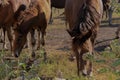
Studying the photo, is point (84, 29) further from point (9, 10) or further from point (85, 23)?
point (9, 10)

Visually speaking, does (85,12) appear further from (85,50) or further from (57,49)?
(57,49)

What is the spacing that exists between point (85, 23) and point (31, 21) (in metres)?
1.97

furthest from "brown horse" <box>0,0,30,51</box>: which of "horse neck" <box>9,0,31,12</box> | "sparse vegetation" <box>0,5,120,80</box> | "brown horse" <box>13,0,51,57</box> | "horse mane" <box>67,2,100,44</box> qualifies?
"horse mane" <box>67,2,100,44</box>

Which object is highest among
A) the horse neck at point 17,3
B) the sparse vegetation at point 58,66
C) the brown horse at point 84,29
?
the horse neck at point 17,3

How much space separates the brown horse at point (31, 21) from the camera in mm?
7434

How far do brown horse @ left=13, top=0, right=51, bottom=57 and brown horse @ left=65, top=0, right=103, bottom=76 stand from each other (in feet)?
4.03

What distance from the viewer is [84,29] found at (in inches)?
232

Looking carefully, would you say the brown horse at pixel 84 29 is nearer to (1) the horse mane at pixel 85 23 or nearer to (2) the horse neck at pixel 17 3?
(1) the horse mane at pixel 85 23

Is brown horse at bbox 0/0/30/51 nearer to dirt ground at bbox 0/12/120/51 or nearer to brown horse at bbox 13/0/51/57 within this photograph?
brown horse at bbox 13/0/51/57

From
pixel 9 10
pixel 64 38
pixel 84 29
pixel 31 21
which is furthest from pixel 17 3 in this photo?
pixel 64 38

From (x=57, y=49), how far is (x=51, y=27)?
5.67m

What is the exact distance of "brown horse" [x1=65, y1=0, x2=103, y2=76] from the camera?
19.3 ft

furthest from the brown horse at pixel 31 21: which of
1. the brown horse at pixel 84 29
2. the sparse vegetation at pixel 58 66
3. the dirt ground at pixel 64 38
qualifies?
the dirt ground at pixel 64 38

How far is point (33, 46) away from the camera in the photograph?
8.62 meters
